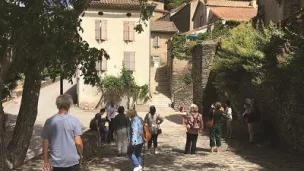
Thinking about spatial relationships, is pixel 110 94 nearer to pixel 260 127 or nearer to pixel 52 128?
pixel 260 127

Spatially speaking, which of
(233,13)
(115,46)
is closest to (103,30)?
(115,46)

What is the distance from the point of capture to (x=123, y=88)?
29.9m

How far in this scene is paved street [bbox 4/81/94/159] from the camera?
15653mm

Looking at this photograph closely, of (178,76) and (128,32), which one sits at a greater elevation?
(128,32)

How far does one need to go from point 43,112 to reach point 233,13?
67.1ft

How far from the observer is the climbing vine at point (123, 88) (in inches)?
1162

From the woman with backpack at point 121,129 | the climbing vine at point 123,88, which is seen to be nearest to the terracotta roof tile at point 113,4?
the climbing vine at point 123,88

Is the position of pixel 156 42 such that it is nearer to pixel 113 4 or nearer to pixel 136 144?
pixel 113 4

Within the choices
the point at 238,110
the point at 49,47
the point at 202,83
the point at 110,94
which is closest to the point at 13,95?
the point at 110,94

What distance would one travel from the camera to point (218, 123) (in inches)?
437

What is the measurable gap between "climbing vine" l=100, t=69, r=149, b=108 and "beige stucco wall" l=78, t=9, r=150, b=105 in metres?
0.68

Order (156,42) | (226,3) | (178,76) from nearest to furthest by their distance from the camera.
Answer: (178,76) < (156,42) < (226,3)

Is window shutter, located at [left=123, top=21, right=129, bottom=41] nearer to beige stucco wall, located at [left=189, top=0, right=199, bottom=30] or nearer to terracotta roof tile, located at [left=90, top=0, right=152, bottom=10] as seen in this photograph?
terracotta roof tile, located at [left=90, top=0, right=152, bottom=10]

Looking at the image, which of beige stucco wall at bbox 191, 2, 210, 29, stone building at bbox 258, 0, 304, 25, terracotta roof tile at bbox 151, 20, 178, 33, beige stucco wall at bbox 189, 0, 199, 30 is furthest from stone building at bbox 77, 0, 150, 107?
beige stucco wall at bbox 189, 0, 199, 30
